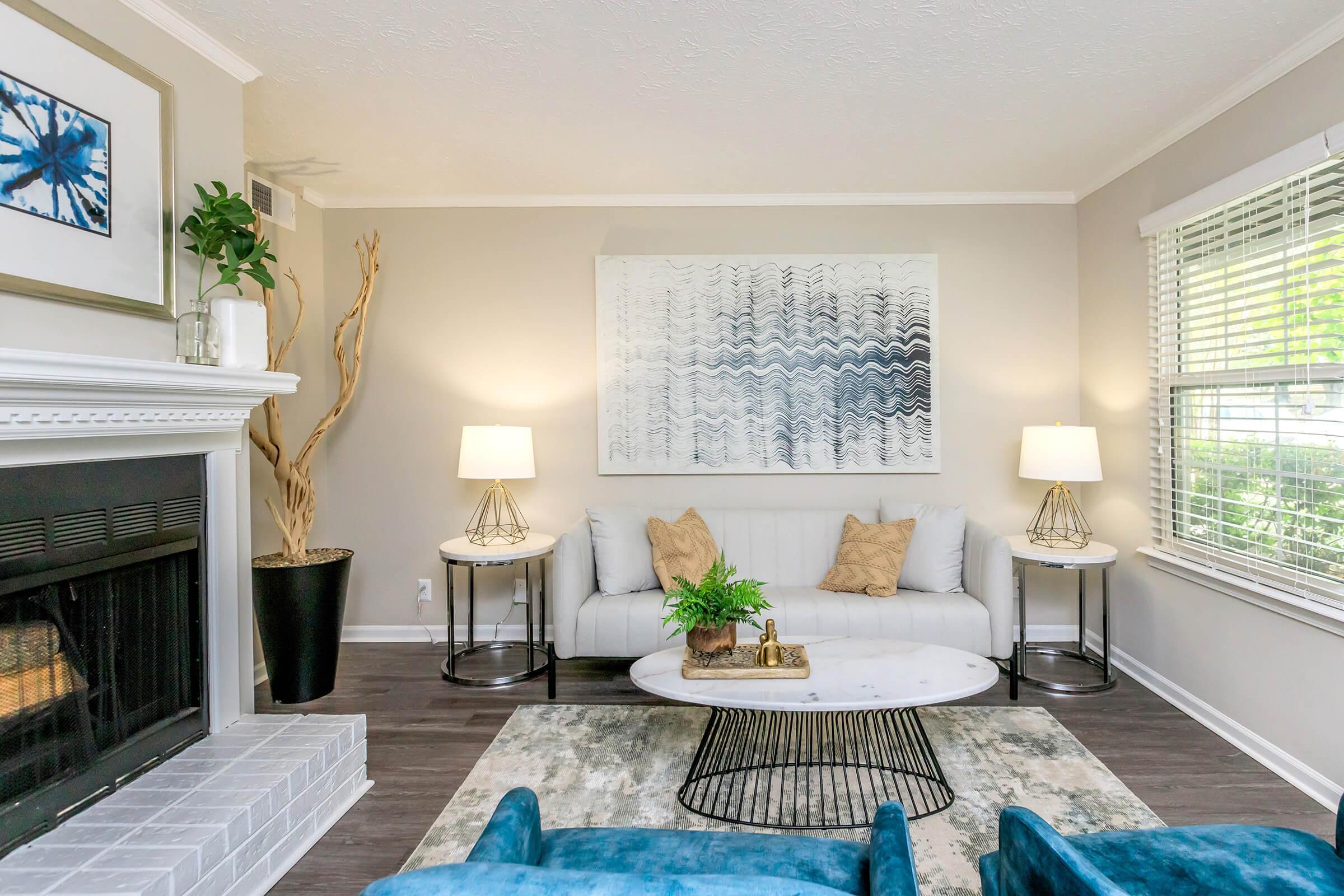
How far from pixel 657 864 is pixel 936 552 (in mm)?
2625

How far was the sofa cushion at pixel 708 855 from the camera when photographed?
134cm

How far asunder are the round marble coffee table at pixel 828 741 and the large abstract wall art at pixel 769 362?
1.52 metres

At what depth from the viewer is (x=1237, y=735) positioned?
2.82 m

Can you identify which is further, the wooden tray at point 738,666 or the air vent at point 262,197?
the air vent at point 262,197

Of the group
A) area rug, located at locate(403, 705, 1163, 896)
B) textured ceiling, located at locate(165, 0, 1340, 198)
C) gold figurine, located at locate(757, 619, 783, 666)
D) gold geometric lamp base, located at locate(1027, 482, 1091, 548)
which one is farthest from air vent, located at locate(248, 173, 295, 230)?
gold geometric lamp base, located at locate(1027, 482, 1091, 548)

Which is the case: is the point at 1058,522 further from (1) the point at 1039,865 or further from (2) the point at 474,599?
(1) the point at 1039,865

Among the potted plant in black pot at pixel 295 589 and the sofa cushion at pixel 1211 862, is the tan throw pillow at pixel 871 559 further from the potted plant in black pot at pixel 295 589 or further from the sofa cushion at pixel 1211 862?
the potted plant in black pot at pixel 295 589

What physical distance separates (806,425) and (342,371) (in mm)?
2420

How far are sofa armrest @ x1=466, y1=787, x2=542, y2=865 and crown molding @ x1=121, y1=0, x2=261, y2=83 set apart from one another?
251cm

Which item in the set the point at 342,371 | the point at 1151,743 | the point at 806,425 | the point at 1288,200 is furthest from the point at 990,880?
the point at 342,371

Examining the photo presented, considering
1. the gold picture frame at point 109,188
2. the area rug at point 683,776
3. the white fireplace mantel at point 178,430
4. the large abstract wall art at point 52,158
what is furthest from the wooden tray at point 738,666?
the large abstract wall art at point 52,158

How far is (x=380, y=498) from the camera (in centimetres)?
423

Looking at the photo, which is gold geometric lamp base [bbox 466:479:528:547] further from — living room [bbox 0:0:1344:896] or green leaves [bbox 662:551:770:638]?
green leaves [bbox 662:551:770:638]

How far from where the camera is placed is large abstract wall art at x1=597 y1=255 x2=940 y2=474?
4129 millimetres
